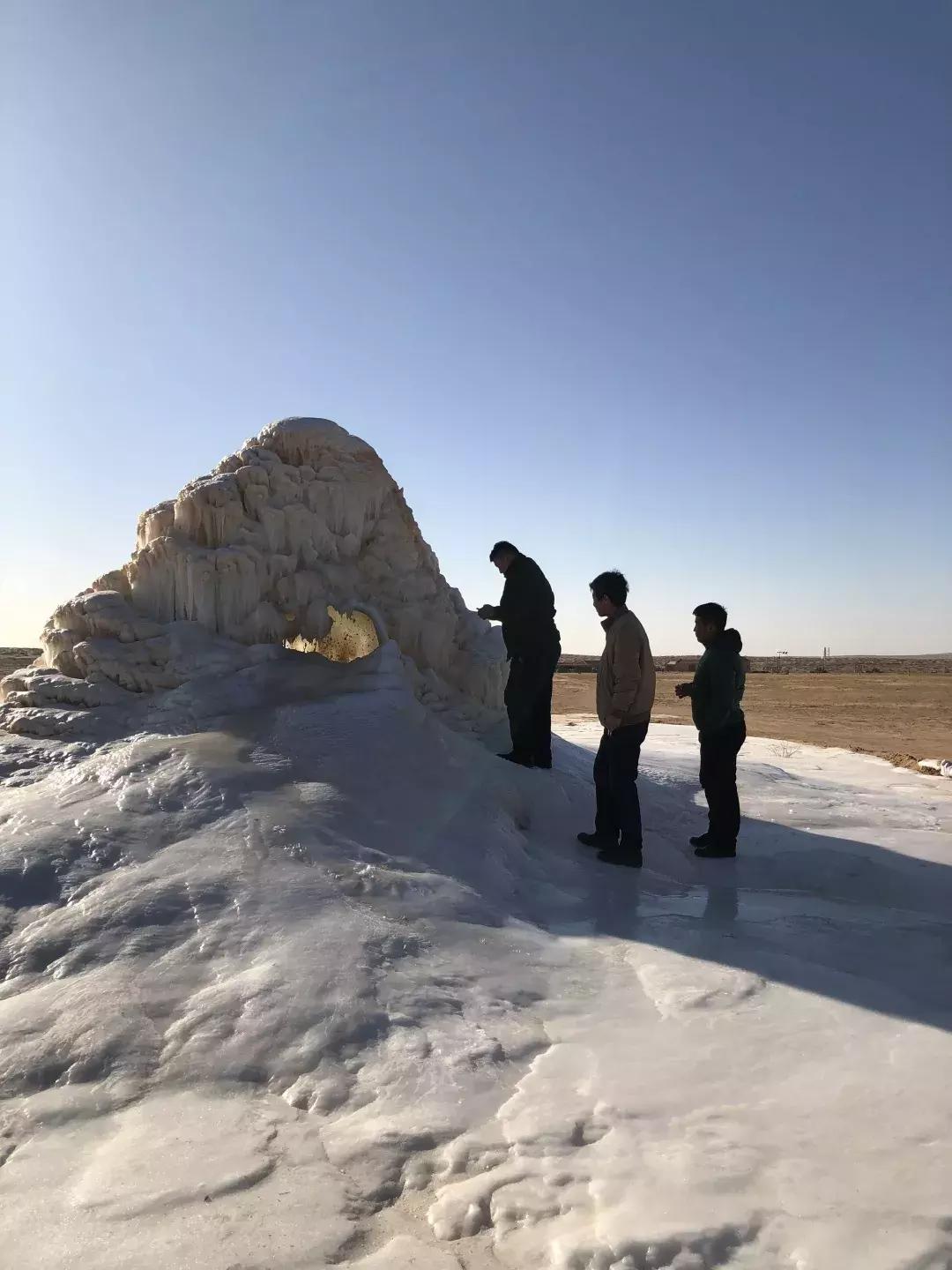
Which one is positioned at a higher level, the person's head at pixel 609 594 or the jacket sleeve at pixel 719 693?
the person's head at pixel 609 594

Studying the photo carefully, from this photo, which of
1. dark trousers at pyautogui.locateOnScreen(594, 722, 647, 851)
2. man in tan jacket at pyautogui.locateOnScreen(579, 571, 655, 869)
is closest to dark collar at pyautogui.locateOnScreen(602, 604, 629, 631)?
man in tan jacket at pyautogui.locateOnScreen(579, 571, 655, 869)

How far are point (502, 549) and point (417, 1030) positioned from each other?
3.80 meters

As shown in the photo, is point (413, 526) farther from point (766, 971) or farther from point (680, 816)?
point (766, 971)

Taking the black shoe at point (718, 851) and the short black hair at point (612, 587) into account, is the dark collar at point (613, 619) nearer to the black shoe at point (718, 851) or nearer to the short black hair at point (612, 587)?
the short black hair at point (612, 587)

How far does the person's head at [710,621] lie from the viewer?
5039 mm

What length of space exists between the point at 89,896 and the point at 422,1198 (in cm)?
190

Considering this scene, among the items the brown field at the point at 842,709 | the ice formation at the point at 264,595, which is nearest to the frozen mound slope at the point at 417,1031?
the ice formation at the point at 264,595

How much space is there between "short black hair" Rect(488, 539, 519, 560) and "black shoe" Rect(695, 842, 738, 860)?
91.1 inches

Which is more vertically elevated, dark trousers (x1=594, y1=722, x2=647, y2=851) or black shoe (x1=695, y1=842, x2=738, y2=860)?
dark trousers (x1=594, y1=722, x2=647, y2=851)

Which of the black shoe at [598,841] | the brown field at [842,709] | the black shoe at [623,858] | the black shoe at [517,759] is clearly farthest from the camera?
the brown field at [842,709]

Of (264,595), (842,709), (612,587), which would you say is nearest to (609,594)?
(612,587)

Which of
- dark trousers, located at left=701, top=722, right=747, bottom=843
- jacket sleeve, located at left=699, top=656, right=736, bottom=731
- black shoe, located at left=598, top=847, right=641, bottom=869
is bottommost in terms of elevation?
black shoe, located at left=598, top=847, right=641, bottom=869

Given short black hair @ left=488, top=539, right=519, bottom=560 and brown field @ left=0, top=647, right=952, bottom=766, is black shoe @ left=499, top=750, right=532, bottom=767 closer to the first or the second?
short black hair @ left=488, top=539, right=519, bottom=560

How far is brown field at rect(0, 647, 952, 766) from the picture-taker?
40.8ft
